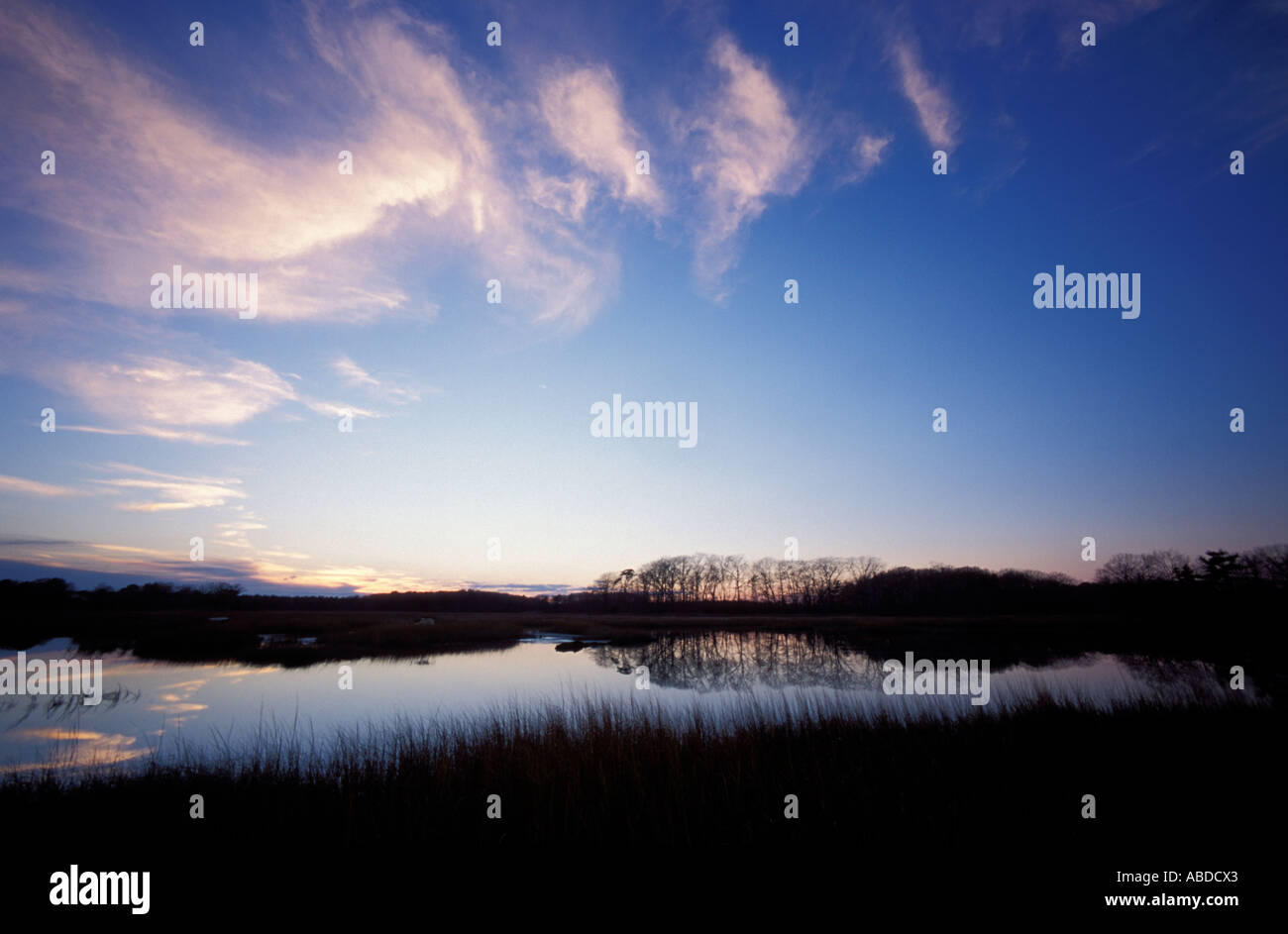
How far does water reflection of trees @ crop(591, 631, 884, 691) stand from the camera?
21.6 m

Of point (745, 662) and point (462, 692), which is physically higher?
point (462, 692)

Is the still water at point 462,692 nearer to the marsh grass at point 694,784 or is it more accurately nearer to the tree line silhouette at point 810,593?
the marsh grass at point 694,784

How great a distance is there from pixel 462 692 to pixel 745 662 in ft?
55.6

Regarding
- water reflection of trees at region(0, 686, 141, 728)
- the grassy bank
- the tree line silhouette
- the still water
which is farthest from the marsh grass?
the tree line silhouette

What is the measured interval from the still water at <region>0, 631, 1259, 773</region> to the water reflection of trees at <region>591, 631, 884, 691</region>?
0.12m

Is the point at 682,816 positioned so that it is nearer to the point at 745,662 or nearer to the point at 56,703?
the point at 56,703

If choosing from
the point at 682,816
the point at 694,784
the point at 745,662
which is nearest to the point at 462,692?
the point at 694,784

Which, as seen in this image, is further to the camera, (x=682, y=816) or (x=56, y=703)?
(x=56, y=703)

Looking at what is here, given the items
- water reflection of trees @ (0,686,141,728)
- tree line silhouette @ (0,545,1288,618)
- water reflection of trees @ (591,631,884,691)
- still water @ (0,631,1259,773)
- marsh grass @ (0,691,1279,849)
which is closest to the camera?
marsh grass @ (0,691,1279,849)

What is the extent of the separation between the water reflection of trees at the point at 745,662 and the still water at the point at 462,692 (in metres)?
0.12

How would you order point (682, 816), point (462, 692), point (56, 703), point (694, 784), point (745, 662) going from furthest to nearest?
point (745, 662) → point (462, 692) → point (56, 703) → point (694, 784) → point (682, 816)

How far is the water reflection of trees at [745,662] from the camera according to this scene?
2158 cm

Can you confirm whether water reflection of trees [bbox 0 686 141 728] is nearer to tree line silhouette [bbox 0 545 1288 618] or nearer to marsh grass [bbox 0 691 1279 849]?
marsh grass [bbox 0 691 1279 849]

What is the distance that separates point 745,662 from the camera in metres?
30.2
